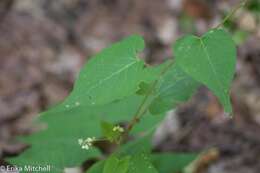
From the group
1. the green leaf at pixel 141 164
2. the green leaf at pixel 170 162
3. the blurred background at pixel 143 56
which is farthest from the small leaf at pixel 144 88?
the blurred background at pixel 143 56

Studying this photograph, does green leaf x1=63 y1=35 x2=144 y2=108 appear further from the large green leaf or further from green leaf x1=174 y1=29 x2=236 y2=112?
the large green leaf

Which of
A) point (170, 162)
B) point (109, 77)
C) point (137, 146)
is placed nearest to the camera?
point (109, 77)

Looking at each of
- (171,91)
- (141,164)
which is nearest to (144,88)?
(171,91)

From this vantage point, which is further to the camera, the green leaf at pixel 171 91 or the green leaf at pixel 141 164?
the green leaf at pixel 171 91

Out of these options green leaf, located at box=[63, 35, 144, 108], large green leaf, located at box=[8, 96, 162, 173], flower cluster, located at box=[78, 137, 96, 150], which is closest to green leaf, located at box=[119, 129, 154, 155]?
large green leaf, located at box=[8, 96, 162, 173]

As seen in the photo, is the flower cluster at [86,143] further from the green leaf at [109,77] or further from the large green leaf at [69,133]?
the green leaf at [109,77]

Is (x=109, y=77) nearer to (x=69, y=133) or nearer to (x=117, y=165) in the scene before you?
(x=117, y=165)

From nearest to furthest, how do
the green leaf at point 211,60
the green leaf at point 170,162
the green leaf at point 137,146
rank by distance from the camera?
the green leaf at point 211,60 < the green leaf at point 137,146 < the green leaf at point 170,162

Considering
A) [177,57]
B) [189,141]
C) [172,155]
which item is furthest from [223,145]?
[177,57]
